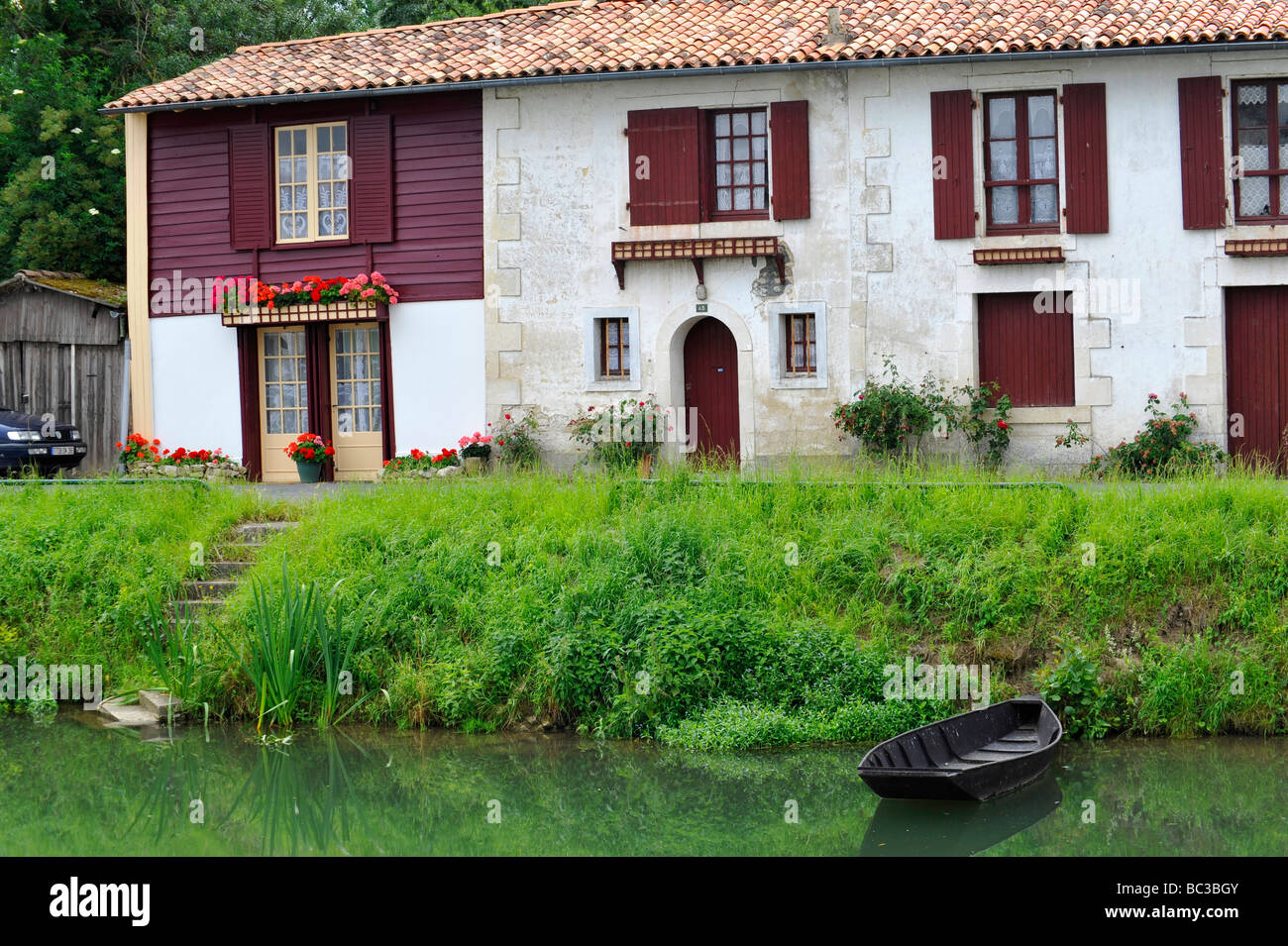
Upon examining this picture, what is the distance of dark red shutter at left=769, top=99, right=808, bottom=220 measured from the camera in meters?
20.0

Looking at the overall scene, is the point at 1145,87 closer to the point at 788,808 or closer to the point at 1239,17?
the point at 1239,17

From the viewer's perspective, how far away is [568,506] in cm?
1519

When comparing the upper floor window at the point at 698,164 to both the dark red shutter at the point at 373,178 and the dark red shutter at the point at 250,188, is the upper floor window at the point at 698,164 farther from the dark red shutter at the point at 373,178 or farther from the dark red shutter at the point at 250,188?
the dark red shutter at the point at 250,188

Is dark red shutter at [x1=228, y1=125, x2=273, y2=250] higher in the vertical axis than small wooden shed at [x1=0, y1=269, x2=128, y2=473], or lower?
higher

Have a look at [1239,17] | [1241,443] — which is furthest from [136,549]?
[1239,17]

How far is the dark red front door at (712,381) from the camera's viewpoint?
68.2 feet

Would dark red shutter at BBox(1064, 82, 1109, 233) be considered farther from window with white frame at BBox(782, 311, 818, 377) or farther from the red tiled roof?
window with white frame at BBox(782, 311, 818, 377)

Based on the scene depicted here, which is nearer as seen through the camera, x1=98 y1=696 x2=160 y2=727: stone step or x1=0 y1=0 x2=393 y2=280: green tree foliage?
x1=98 y1=696 x2=160 y2=727: stone step

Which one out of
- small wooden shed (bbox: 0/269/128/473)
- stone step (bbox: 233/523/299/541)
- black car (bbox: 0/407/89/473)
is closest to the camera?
stone step (bbox: 233/523/299/541)

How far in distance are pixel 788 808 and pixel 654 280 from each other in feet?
37.1

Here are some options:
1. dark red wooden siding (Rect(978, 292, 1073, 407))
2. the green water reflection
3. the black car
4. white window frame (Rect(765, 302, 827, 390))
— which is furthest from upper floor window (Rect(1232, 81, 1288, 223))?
the black car

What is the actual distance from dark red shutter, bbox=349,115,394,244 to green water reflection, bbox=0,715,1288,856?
10.3 m

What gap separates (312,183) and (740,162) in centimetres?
637

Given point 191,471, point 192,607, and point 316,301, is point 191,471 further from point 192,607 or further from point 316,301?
point 192,607
